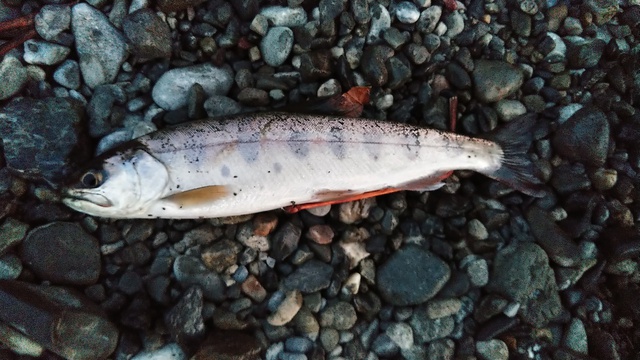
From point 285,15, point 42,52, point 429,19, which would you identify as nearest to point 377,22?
point 429,19

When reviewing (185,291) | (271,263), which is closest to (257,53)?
(271,263)

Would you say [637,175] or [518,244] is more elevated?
[637,175]

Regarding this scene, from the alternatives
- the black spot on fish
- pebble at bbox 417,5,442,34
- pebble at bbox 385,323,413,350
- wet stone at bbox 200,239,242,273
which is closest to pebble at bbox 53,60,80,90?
the black spot on fish

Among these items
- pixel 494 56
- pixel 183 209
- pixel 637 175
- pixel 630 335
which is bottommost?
pixel 630 335

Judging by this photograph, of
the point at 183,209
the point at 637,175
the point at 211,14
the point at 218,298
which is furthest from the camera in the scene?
the point at 637,175

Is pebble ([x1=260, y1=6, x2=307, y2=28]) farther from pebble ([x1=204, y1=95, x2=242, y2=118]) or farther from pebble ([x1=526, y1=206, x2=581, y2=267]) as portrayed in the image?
pebble ([x1=526, y1=206, x2=581, y2=267])

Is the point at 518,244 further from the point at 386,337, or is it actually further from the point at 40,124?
the point at 40,124

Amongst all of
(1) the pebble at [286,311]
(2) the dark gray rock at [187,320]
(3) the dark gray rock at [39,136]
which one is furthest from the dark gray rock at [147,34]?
(1) the pebble at [286,311]

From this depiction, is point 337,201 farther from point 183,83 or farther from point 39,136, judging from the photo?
point 39,136
